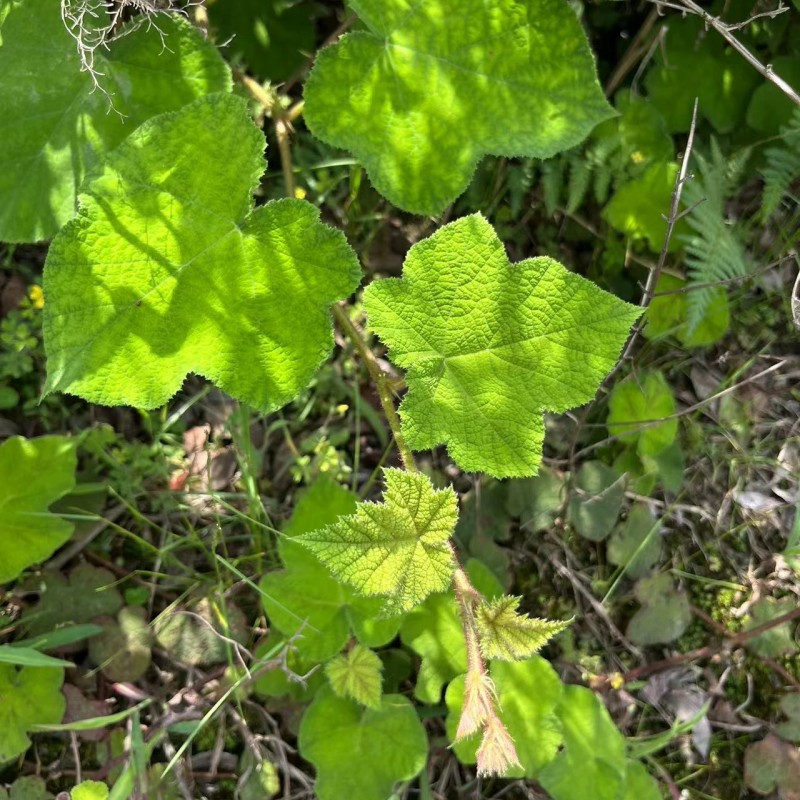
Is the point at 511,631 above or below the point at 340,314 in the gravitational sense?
below

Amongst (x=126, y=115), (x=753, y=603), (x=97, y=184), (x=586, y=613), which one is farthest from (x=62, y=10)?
(x=753, y=603)

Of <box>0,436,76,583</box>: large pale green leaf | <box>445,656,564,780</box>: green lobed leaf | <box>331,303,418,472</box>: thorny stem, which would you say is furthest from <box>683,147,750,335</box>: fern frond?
<box>0,436,76,583</box>: large pale green leaf

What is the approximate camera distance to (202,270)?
204 cm

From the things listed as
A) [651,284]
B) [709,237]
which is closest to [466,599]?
[651,284]

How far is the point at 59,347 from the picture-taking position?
6.53 ft

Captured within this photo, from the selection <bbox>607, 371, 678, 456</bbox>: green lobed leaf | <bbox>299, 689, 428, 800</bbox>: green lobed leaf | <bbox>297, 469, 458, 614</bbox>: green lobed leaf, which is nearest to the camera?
<bbox>297, 469, 458, 614</bbox>: green lobed leaf

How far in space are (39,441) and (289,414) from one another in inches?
32.5

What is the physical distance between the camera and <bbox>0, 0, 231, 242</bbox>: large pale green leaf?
2188mm

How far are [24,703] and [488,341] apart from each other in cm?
179

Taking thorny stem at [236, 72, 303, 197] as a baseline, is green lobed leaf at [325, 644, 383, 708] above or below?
below

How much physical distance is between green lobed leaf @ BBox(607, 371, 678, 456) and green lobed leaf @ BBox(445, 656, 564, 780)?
2.77 ft

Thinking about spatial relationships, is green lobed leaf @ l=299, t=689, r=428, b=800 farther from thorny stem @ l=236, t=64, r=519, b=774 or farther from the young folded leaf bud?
the young folded leaf bud

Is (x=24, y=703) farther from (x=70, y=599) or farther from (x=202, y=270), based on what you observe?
(x=202, y=270)

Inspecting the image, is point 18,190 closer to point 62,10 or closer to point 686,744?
point 62,10
